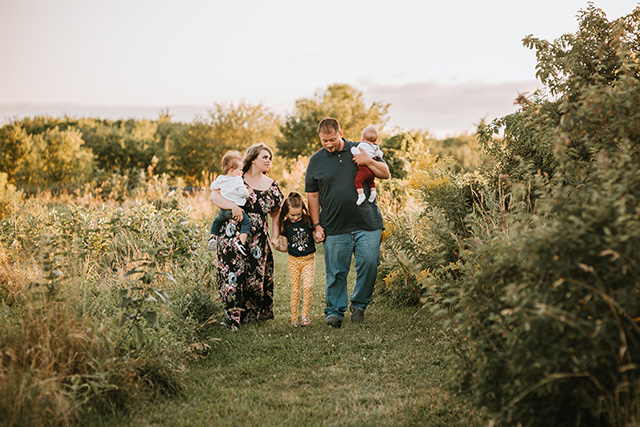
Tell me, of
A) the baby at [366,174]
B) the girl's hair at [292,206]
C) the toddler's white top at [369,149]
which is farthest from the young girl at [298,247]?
the toddler's white top at [369,149]

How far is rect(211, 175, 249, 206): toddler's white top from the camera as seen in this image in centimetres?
558

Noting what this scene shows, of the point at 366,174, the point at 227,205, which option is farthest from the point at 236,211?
the point at 366,174

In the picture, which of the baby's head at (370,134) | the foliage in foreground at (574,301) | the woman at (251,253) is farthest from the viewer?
the baby's head at (370,134)

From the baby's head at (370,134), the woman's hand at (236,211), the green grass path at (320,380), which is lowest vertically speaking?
the green grass path at (320,380)

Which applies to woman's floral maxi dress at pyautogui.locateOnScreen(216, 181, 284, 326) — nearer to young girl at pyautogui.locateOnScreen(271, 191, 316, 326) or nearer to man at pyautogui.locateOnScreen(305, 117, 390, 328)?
young girl at pyautogui.locateOnScreen(271, 191, 316, 326)

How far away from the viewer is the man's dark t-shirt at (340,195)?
18.9 ft

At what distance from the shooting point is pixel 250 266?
5.79 m

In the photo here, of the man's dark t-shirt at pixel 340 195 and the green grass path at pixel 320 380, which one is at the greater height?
the man's dark t-shirt at pixel 340 195

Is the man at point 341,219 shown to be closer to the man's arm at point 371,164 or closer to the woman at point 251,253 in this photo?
the man's arm at point 371,164

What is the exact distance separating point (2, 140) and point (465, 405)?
2619cm

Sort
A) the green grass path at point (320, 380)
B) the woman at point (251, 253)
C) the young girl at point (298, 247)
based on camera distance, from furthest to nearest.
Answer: the young girl at point (298, 247) → the woman at point (251, 253) → the green grass path at point (320, 380)

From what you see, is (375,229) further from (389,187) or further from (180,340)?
(389,187)

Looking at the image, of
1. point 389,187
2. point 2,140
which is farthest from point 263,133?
point 389,187

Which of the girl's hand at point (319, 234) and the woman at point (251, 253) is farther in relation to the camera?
the girl's hand at point (319, 234)
